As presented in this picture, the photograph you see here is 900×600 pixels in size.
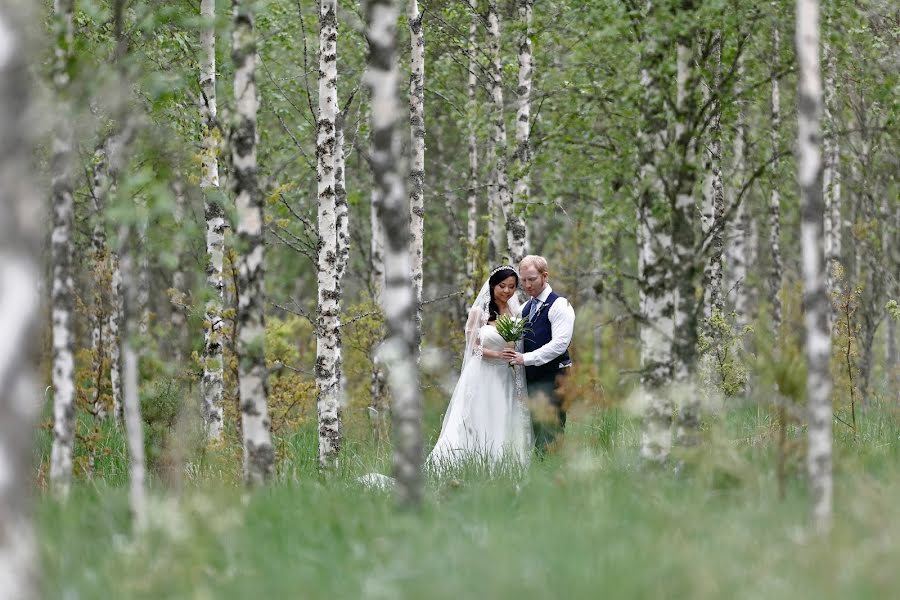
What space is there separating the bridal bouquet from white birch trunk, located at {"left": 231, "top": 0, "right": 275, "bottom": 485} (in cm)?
328

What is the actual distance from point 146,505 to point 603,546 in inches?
111

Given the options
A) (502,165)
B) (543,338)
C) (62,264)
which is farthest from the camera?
(502,165)

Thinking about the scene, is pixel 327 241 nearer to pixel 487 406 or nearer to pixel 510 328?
pixel 510 328

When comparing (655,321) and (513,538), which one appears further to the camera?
(655,321)

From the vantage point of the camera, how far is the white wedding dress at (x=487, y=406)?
10102 millimetres

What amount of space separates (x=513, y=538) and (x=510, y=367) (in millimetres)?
5117

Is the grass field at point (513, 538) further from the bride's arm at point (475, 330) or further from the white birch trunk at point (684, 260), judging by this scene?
the bride's arm at point (475, 330)

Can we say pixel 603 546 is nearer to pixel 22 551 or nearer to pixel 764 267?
pixel 22 551

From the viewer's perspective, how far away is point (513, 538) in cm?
538

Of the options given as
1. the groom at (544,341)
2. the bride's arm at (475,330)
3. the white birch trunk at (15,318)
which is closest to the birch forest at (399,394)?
the white birch trunk at (15,318)

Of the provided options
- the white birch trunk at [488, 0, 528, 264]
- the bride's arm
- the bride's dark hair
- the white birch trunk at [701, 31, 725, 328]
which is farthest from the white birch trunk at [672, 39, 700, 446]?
the white birch trunk at [488, 0, 528, 264]

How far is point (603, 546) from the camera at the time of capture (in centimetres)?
517

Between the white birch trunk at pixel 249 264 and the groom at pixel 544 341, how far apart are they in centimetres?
353

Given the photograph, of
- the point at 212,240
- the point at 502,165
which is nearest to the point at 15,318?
the point at 212,240
